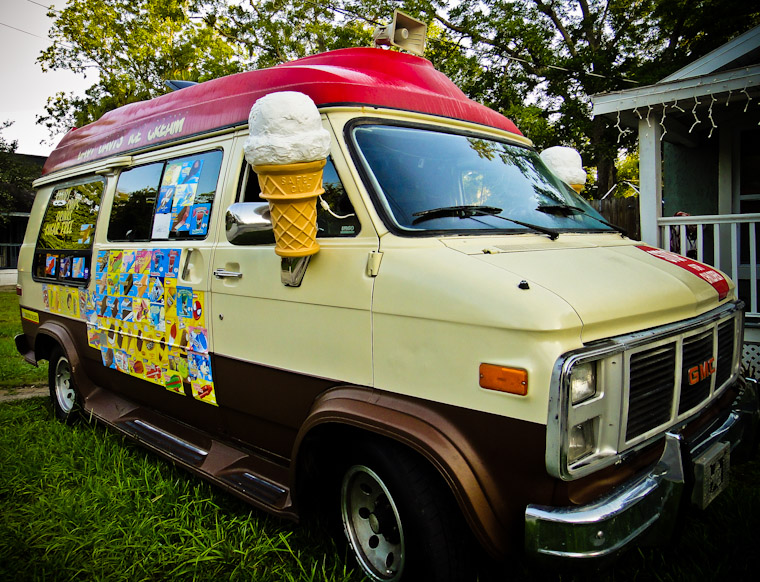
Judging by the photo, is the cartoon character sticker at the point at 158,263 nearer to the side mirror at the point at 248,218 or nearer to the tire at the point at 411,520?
the side mirror at the point at 248,218

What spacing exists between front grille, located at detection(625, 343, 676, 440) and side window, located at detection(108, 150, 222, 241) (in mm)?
2456

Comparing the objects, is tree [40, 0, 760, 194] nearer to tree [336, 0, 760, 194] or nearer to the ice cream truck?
tree [336, 0, 760, 194]

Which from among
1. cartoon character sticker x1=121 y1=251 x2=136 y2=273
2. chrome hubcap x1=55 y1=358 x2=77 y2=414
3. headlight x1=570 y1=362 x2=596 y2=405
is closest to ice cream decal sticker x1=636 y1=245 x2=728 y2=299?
headlight x1=570 y1=362 x2=596 y2=405

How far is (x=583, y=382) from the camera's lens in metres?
2.06

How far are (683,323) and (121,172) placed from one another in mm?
3948

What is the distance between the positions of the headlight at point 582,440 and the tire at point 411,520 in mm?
549

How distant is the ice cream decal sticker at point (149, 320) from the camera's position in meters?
3.45

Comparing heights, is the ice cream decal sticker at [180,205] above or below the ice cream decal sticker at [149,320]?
above

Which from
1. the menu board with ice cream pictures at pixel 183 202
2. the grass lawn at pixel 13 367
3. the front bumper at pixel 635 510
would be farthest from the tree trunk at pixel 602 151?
the front bumper at pixel 635 510

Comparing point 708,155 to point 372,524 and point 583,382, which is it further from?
point 372,524

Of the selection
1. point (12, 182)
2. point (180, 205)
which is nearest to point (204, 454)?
point (180, 205)

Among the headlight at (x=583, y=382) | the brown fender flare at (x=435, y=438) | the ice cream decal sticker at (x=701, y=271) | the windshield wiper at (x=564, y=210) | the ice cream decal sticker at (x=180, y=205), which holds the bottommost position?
the brown fender flare at (x=435, y=438)

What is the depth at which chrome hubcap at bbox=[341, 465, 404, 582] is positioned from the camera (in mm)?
2514

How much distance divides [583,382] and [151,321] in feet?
9.27
